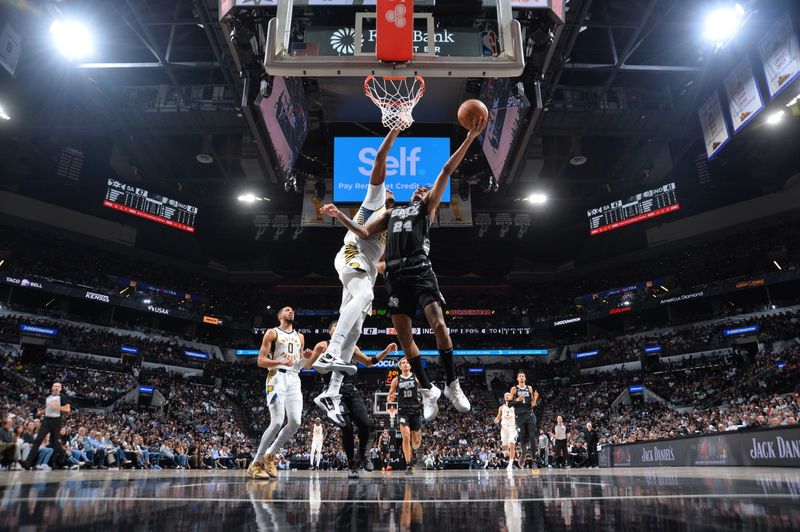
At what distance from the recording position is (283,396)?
645 cm

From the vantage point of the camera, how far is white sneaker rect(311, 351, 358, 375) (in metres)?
4.39

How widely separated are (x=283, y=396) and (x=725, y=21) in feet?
43.5

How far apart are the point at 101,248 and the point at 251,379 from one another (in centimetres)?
1337

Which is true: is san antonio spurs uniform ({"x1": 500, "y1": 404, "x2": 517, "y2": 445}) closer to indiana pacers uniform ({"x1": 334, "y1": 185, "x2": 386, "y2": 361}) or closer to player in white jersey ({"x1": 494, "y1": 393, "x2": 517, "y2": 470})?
player in white jersey ({"x1": 494, "y1": 393, "x2": 517, "y2": 470})

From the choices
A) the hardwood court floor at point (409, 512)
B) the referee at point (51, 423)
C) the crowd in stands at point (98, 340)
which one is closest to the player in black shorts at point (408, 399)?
the hardwood court floor at point (409, 512)

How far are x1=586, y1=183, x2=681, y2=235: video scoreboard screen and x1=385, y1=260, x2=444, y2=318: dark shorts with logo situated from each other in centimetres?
2068

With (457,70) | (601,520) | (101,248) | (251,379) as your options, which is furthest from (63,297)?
(601,520)

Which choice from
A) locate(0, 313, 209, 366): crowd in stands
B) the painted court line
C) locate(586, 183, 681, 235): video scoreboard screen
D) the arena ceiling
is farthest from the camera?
locate(0, 313, 209, 366): crowd in stands

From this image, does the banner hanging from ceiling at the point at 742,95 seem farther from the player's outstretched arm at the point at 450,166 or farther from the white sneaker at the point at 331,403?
the white sneaker at the point at 331,403

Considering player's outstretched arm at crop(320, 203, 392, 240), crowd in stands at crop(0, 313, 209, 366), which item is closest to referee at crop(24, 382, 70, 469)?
player's outstretched arm at crop(320, 203, 392, 240)

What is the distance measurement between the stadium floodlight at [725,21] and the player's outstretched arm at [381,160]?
37.3ft

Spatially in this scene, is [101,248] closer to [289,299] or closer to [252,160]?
[289,299]

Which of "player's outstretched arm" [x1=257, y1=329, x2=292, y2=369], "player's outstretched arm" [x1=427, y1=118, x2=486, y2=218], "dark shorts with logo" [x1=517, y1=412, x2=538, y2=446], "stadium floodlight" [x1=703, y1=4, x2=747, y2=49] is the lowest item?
"dark shorts with logo" [x1=517, y1=412, x2=538, y2=446]

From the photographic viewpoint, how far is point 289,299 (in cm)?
3953
